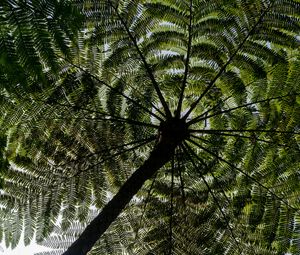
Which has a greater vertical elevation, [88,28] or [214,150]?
[88,28]

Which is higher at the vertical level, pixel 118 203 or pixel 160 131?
pixel 160 131

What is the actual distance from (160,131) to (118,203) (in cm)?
74

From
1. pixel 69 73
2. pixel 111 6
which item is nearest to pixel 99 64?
pixel 69 73

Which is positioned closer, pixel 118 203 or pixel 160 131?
pixel 118 203

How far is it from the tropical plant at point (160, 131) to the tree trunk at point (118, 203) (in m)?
0.38

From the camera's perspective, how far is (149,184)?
4.38m

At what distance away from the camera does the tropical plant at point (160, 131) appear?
3600 mm

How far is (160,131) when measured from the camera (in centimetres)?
333

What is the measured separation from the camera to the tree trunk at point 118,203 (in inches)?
103

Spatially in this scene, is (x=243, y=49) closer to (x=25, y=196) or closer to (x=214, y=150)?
(x=214, y=150)

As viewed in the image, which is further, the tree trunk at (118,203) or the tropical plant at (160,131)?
the tropical plant at (160,131)

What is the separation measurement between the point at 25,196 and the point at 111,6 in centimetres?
194

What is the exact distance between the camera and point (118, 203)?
9.35ft

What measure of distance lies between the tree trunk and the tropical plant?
0.38 metres
